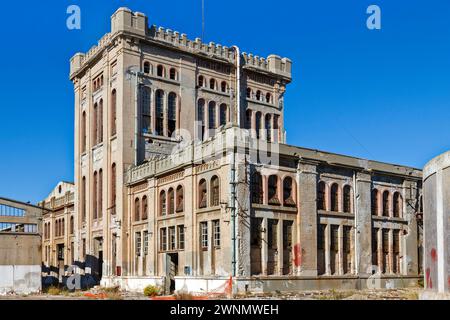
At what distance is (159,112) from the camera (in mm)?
45594

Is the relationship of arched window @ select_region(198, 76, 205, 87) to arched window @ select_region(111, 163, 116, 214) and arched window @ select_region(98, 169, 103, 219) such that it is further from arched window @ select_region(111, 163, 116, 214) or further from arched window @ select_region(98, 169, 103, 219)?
arched window @ select_region(98, 169, 103, 219)

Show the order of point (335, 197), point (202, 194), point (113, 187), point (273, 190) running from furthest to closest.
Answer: point (113, 187), point (335, 197), point (202, 194), point (273, 190)

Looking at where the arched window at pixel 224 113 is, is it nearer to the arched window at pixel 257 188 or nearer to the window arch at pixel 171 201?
the window arch at pixel 171 201

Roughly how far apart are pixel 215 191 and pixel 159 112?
12712mm

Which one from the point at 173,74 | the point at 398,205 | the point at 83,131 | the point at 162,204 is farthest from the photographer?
the point at 83,131

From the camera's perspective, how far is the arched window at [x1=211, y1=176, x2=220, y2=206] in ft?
114

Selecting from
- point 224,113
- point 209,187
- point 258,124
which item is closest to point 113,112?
point 224,113

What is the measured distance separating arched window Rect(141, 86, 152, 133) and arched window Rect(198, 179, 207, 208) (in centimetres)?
1044

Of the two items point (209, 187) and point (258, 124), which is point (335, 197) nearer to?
point (209, 187)

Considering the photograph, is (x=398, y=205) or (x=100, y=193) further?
(x=100, y=193)

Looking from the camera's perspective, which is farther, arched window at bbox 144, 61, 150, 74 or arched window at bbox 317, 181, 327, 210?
arched window at bbox 144, 61, 150, 74

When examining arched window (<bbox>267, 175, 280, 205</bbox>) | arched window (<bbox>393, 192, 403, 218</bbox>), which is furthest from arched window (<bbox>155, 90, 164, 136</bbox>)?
arched window (<bbox>393, 192, 403, 218</bbox>)
